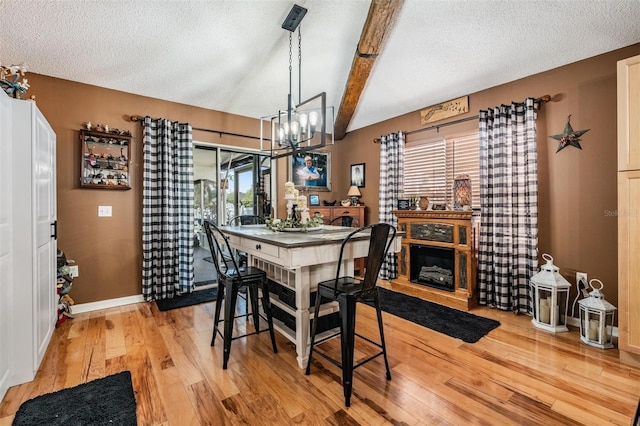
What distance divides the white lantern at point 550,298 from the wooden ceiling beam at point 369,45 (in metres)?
2.77

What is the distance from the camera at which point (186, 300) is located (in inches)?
145

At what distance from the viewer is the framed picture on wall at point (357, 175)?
17.1ft

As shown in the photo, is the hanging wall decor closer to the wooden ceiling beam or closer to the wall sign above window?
the wall sign above window

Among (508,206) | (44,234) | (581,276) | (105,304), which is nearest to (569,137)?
(508,206)

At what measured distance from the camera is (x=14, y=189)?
1.93 meters

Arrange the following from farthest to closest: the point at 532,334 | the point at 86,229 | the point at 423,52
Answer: the point at 86,229
the point at 423,52
the point at 532,334

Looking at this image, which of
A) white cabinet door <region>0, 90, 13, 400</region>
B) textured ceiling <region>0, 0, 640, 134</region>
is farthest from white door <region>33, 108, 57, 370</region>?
textured ceiling <region>0, 0, 640, 134</region>

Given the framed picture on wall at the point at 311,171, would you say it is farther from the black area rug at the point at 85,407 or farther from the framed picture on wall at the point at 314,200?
the black area rug at the point at 85,407

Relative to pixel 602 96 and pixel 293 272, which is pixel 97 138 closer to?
pixel 293 272

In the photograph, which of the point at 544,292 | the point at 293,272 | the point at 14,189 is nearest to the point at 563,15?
the point at 544,292

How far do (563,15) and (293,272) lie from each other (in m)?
3.07

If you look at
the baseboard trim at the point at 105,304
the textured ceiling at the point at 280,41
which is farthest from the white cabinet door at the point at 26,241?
the baseboard trim at the point at 105,304

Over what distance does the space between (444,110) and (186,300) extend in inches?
167

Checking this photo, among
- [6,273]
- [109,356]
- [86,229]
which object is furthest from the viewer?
[86,229]
